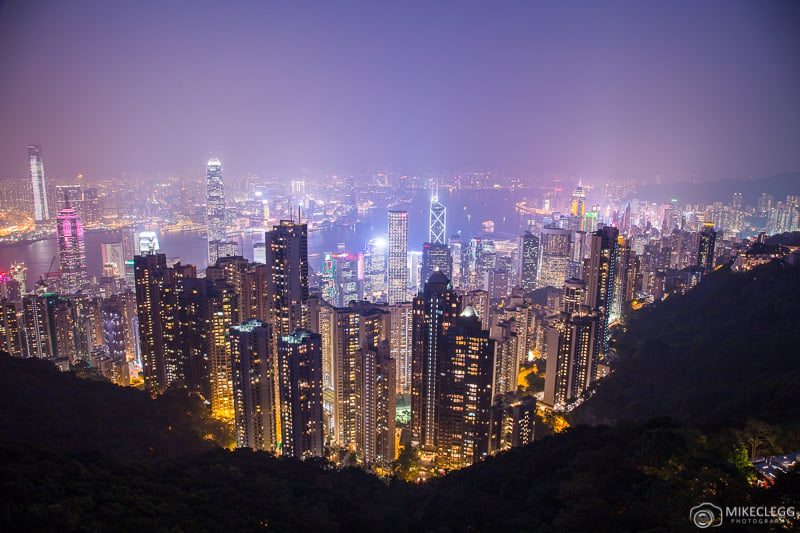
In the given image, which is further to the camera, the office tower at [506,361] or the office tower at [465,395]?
the office tower at [506,361]

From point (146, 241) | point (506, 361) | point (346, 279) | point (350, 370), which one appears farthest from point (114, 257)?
point (506, 361)

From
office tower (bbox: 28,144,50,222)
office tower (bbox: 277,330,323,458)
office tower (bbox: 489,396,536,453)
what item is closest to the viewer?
office tower (bbox: 277,330,323,458)

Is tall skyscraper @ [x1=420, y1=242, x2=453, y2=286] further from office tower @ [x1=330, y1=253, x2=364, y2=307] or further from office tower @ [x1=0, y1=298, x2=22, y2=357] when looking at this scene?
office tower @ [x1=0, y1=298, x2=22, y2=357]

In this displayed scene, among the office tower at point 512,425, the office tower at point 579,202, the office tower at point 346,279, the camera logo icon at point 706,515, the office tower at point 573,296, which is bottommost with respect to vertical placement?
the office tower at point 512,425

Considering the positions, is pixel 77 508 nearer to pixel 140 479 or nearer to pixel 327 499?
pixel 140 479

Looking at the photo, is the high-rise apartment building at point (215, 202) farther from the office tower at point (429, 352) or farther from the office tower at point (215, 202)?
the office tower at point (429, 352)

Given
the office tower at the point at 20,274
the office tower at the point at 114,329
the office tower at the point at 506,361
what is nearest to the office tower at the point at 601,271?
the office tower at the point at 506,361

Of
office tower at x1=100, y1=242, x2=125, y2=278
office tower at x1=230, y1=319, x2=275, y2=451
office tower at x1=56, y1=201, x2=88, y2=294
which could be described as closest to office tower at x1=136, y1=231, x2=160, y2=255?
office tower at x1=100, y1=242, x2=125, y2=278

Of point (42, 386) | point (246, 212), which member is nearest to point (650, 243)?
point (246, 212)
